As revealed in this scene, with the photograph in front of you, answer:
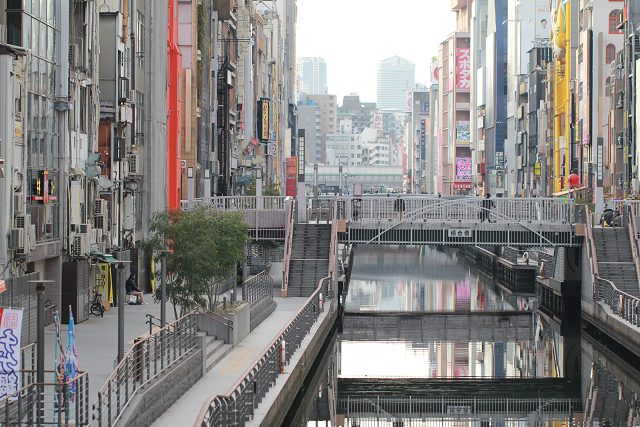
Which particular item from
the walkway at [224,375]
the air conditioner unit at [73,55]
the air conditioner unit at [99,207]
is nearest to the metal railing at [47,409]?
the walkway at [224,375]

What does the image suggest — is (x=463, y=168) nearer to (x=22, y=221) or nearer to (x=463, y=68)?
(x=463, y=68)

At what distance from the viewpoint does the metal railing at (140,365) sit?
47.5 ft

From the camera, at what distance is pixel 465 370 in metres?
32.6

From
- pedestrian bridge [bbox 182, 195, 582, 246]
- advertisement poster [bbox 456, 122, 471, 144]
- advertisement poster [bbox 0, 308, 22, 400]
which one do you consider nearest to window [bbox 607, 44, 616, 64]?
pedestrian bridge [bbox 182, 195, 582, 246]

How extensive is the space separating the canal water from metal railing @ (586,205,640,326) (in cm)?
146

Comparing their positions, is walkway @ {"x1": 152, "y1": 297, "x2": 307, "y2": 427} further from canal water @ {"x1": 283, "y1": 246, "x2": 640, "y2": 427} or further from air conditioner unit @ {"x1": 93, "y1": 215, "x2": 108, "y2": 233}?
air conditioner unit @ {"x1": 93, "y1": 215, "x2": 108, "y2": 233}

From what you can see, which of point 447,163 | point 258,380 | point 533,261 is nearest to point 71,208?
point 258,380

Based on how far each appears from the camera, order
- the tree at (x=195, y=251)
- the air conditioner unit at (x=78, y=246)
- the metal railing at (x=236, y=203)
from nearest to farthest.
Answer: the tree at (x=195, y=251)
the air conditioner unit at (x=78, y=246)
the metal railing at (x=236, y=203)

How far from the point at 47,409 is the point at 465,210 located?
32727 millimetres

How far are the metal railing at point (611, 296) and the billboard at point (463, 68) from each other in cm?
12737

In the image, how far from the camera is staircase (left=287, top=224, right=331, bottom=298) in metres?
40.7

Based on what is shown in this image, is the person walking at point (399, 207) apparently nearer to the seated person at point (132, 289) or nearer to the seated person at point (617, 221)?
the seated person at point (617, 221)

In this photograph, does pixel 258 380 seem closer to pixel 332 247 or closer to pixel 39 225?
pixel 39 225

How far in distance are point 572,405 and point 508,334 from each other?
1409 cm
